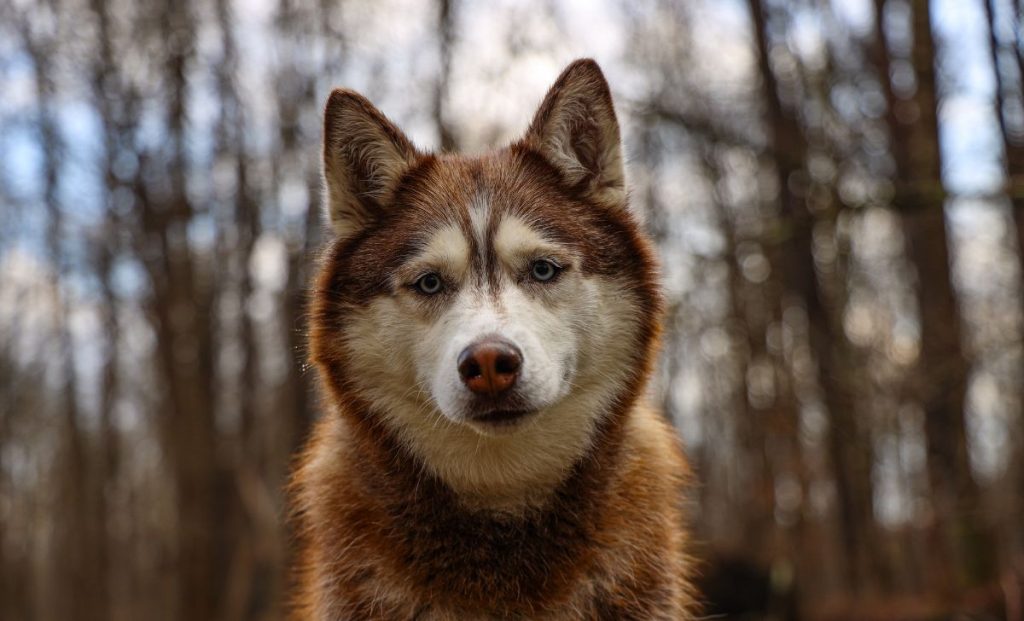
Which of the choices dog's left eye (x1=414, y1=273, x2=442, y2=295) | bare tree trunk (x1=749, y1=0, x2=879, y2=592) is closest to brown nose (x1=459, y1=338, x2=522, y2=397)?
dog's left eye (x1=414, y1=273, x2=442, y2=295)

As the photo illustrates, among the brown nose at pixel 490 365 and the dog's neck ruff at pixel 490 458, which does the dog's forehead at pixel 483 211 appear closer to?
the brown nose at pixel 490 365

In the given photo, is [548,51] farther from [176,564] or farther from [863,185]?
[176,564]

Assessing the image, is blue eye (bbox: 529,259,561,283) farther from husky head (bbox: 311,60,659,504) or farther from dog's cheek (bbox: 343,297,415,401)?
dog's cheek (bbox: 343,297,415,401)

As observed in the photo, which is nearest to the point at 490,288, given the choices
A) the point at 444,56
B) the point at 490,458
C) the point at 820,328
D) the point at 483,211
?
the point at 483,211

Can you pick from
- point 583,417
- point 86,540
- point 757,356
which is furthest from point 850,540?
point 86,540

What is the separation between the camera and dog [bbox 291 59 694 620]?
3506mm

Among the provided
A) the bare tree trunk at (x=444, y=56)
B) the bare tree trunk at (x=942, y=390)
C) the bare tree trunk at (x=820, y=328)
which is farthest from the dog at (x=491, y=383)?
the bare tree trunk at (x=444, y=56)

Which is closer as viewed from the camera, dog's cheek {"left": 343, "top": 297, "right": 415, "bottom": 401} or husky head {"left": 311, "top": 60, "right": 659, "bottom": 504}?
husky head {"left": 311, "top": 60, "right": 659, "bottom": 504}

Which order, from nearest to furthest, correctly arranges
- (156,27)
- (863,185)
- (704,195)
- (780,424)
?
(863,185)
(780,424)
(156,27)
(704,195)

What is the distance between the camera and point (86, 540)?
71.6 feet

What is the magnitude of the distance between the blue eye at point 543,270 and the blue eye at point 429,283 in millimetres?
370

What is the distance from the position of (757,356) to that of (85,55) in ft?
35.5

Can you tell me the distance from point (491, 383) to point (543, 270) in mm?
636

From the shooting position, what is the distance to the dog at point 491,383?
138 inches
